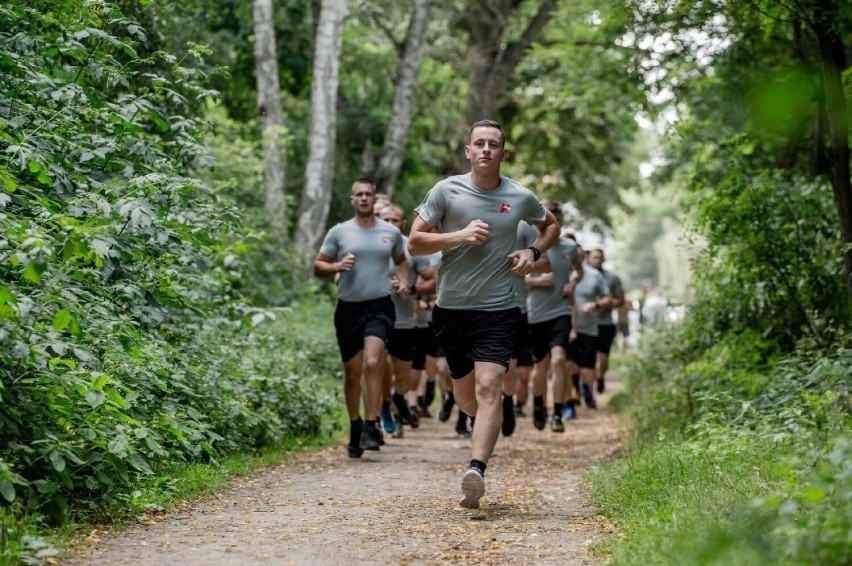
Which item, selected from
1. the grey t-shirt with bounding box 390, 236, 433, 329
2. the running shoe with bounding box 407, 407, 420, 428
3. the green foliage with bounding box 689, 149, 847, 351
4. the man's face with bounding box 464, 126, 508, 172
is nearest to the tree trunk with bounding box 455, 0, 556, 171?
the running shoe with bounding box 407, 407, 420, 428

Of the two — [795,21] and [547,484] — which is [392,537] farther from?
[795,21]

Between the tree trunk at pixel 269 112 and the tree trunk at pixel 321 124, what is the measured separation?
0.51 m

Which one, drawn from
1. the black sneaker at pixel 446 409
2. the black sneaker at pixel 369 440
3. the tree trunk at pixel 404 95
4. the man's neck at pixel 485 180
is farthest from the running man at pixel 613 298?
the man's neck at pixel 485 180

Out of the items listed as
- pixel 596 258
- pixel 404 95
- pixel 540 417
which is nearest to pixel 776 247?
pixel 540 417

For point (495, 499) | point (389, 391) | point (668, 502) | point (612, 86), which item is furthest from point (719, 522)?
point (612, 86)

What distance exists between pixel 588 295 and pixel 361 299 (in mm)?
6736

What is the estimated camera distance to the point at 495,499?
7.99 metres

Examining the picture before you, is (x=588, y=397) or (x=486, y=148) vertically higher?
(x=486, y=148)

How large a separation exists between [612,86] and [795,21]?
9430 mm

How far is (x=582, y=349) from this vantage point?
16.2 metres

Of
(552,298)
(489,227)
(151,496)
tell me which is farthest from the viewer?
(552,298)

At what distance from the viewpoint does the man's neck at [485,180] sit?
24.9ft

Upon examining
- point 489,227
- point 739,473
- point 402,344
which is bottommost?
point 739,473

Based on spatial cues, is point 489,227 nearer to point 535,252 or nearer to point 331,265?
point 535,252
